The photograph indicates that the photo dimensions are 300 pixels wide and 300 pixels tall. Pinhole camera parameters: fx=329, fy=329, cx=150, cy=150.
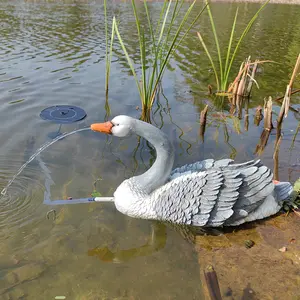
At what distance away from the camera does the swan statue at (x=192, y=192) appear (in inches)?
138

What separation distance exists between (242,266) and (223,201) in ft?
2.23

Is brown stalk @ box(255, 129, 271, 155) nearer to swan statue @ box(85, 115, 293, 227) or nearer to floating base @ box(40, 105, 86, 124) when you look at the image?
swan statue @ box(85, 115, 293, 227)

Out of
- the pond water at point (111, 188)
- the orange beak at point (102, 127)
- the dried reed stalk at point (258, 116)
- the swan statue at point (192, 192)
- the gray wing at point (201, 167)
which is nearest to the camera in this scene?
the pond water at point (111, 188)

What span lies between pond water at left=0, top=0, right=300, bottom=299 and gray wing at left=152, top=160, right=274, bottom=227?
275 mm

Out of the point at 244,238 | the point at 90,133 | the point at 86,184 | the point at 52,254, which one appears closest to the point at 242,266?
the point at 244,238

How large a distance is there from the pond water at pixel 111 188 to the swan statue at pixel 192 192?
25 centimetres

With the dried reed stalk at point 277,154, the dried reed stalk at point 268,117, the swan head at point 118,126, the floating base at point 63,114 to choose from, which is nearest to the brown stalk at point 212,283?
the swan head at point 118,126

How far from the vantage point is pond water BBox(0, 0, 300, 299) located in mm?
3062

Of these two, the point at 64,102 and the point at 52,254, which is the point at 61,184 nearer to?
the point at 52,254

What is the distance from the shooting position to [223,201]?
356 cm

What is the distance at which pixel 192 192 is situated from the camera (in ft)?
11.5

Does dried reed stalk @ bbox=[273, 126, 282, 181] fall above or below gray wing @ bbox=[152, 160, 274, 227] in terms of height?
Answer: below

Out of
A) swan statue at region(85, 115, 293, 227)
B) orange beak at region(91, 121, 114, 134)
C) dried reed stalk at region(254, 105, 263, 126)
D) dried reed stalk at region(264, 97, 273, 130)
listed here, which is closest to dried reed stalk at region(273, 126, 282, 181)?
dried reed stalk at region(264, 97, 273, 130)

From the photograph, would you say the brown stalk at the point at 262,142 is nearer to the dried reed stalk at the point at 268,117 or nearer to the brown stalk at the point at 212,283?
the dried reed stalk at the point at 268,117
